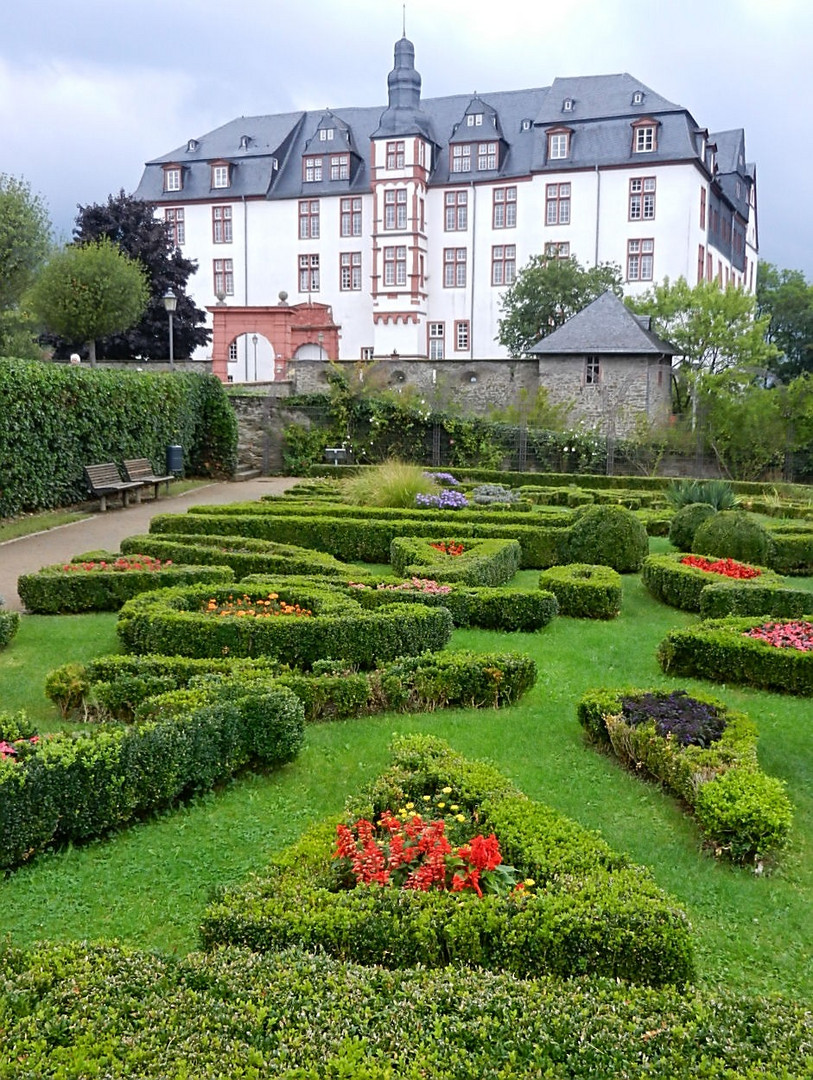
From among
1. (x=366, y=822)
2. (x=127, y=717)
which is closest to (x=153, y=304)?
(x=127, y=717)

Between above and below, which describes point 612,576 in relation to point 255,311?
below

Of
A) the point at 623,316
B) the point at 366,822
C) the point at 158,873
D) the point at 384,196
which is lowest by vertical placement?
the point at 158,873

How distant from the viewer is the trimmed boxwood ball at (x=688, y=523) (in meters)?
14.2

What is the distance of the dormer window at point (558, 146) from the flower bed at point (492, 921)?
145 ft

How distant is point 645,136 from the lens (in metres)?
42.5

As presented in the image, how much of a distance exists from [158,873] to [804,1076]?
300cm

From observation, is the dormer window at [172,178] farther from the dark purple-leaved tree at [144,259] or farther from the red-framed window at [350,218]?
the dark purple-leaved tree at [144,259]

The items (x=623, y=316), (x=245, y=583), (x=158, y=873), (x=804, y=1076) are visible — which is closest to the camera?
(x=804, y=1076)

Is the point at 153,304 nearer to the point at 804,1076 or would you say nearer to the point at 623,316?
the point at 623,316

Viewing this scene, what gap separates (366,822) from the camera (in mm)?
4668

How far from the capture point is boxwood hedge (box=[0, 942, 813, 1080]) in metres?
3.07

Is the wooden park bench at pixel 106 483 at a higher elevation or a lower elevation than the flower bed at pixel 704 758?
higher

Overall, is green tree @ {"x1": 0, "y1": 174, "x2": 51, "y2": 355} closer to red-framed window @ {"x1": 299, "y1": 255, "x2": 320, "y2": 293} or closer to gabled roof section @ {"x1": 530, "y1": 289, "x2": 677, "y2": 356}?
gabled roof section @ {"x1": 530, "y1": 289, "x2": 677, "y2": 356}

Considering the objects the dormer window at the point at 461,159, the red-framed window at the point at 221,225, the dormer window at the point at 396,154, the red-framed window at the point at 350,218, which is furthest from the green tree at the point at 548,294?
the red-framed window at the point at 221,225
